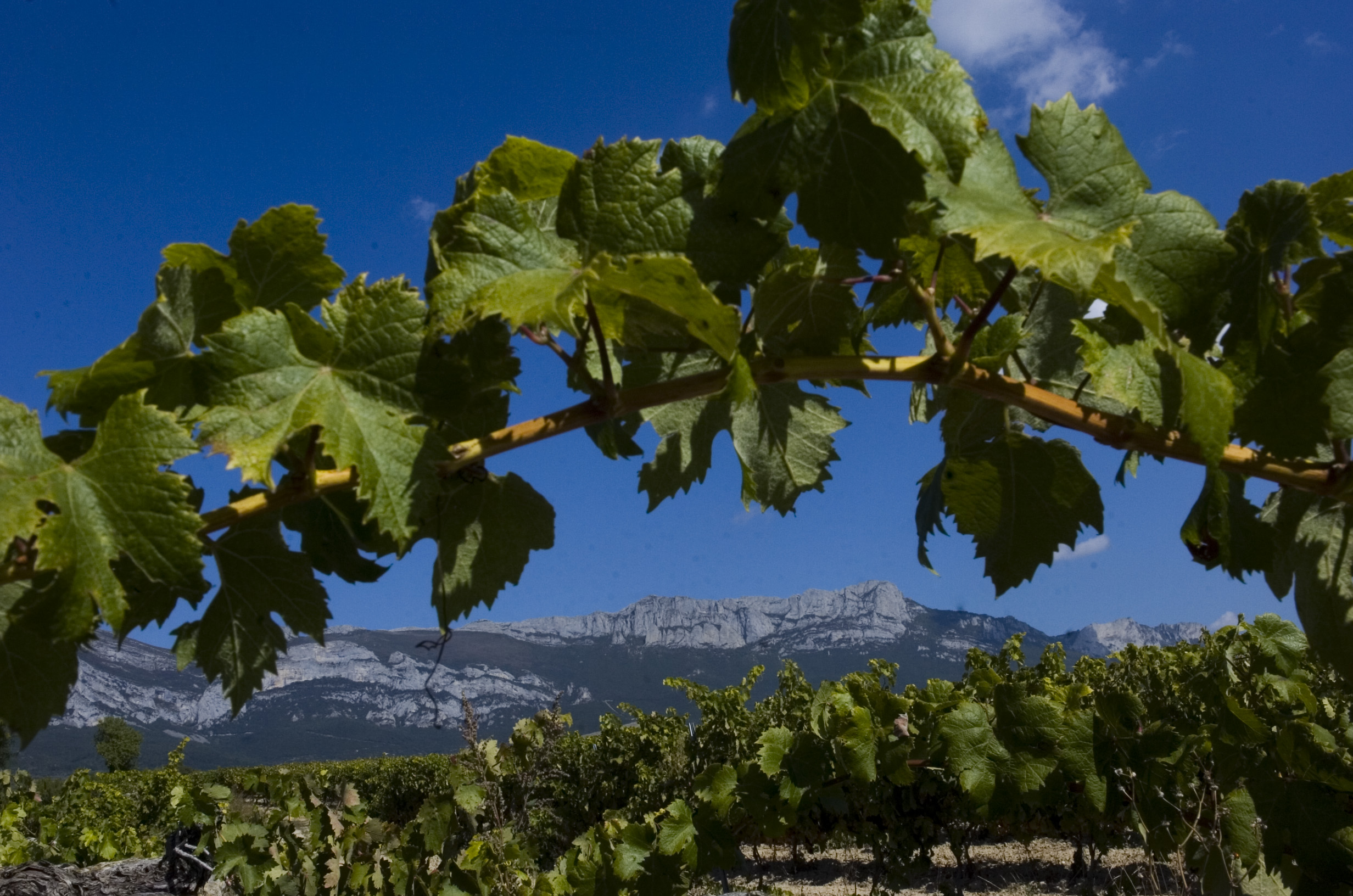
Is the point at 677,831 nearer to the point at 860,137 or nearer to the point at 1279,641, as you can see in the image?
the point at 1279,641

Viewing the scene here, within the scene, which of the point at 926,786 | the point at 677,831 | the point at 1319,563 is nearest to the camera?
the point at 1319,563

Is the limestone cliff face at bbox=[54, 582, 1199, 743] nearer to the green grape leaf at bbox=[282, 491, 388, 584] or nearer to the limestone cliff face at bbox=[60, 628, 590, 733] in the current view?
the limestone cliff face at bbox=[60, 628, 590, 733]

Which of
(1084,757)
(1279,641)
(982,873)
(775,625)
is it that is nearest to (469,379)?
(1084,757)

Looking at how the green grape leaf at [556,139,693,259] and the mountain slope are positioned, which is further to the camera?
the mountain slope

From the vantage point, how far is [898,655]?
160 metres

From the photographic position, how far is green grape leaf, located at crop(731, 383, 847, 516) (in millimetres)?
1066

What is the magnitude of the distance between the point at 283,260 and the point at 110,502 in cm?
26

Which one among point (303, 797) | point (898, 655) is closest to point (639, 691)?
point (898, 655)

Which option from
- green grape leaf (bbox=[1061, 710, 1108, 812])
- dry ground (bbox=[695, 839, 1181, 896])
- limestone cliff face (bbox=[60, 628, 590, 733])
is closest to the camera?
green grape leaf (bbox=[1061, 710, 1108, 812])

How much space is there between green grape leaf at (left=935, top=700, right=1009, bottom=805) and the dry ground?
18.6 ft

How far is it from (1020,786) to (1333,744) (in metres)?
0.66

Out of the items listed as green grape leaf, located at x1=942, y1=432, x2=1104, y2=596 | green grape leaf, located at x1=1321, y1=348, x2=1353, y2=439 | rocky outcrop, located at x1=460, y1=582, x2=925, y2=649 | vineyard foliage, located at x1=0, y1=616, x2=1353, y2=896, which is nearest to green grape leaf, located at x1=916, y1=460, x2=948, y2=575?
green grape leaf, located at x1=942, y1=432, x2=1104, y2=596

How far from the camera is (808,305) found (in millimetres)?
832

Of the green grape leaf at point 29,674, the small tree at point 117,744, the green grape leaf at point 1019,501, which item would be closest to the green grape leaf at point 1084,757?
the green grape leaf at point 1019,501
